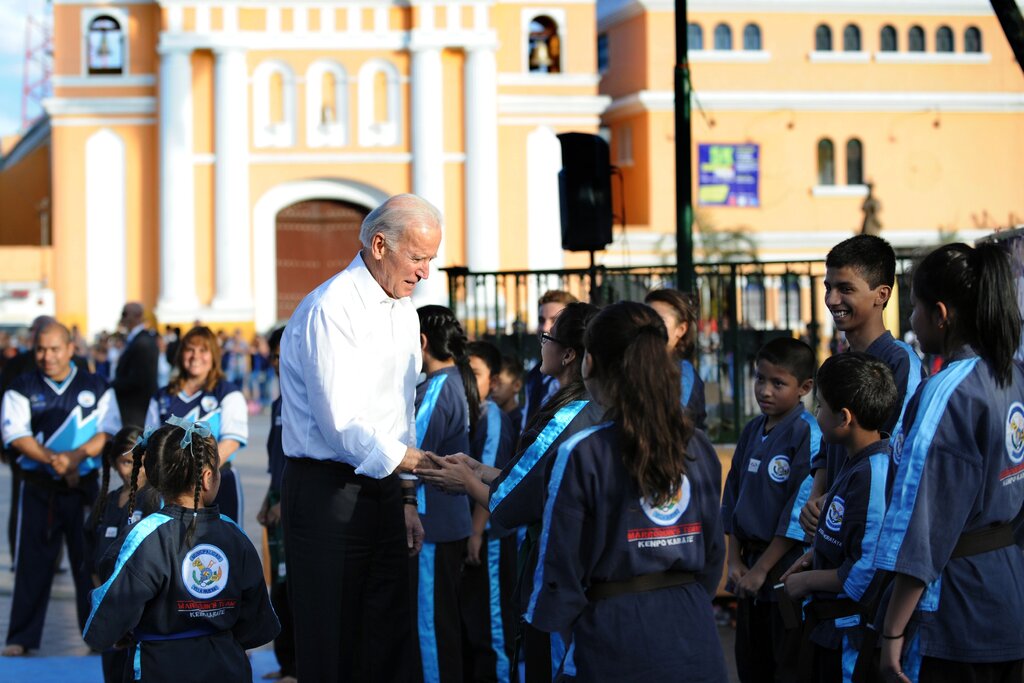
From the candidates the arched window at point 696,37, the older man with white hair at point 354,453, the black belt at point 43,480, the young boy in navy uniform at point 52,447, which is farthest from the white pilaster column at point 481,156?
the older man with white hair at point 354,453

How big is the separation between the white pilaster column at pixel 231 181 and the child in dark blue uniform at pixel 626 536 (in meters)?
A: 28.7

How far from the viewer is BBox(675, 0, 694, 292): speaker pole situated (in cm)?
965

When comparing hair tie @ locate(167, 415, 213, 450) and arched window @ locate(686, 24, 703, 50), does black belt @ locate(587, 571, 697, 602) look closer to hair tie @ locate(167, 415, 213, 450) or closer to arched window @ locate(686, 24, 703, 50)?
hair tie @ locate(167, 415, 213, 450)

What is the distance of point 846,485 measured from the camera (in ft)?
15.1

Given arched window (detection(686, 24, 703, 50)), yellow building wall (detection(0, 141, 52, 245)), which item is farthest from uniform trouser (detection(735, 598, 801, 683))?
yellow building wall (detection(0, 141, 52, 245))

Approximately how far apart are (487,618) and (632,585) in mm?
3505

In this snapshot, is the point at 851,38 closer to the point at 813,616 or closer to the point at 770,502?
the point at 770,502

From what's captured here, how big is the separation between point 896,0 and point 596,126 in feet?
36.8

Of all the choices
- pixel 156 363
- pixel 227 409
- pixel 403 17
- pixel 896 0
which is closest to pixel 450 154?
pixel 403 17

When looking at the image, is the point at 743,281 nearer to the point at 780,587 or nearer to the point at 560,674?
the point at 780,587

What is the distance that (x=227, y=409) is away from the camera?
761cm

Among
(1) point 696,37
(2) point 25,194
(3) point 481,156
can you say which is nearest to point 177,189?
(3) point 481,156

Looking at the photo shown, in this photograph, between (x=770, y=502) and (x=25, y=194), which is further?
(x=25, y=194)

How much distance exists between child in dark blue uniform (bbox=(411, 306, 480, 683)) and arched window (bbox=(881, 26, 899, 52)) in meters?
35.1
